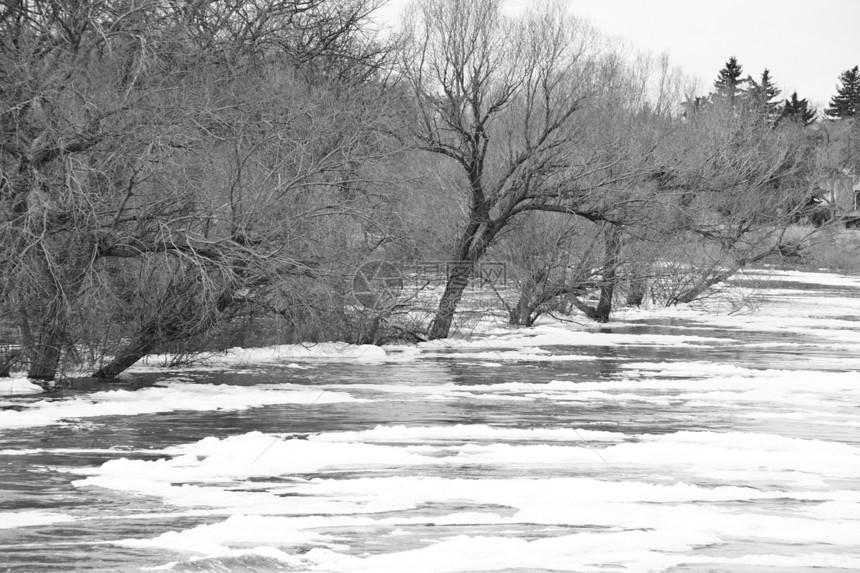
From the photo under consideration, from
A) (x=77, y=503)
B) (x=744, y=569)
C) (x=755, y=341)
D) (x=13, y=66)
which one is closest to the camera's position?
(x=744, y=569)

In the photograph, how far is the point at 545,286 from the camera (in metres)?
27.1

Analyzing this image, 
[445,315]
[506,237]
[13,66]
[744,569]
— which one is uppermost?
[13,66]

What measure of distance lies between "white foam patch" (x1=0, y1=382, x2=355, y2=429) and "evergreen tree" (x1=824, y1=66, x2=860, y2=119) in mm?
97030

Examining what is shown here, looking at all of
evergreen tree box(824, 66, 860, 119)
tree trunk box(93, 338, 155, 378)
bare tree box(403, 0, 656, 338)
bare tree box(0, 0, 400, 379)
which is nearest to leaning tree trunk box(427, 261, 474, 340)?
bare tree box(403, 0, 656, 338)

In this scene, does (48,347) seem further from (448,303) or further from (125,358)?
(448,303)

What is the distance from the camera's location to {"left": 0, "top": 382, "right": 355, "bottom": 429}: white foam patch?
1490cm

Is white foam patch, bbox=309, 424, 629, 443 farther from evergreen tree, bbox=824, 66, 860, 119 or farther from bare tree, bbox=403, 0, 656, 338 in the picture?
evergreen tree, bbox=824, 66, 860, 119

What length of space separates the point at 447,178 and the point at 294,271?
8553 mm

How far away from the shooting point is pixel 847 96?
106 metres

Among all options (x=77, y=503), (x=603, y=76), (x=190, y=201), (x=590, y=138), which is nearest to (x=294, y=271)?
(x=190, y=201)

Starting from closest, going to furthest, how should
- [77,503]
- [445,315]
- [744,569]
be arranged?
1. [744,569]
2. [77,503]
3. [445,315]

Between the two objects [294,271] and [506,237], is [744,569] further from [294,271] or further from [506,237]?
[506,237]

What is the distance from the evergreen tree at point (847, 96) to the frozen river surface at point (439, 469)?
299ft

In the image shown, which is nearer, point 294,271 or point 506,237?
point 294,271
